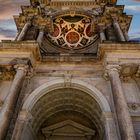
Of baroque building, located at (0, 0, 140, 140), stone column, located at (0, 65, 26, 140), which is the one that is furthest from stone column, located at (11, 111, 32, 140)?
stone column, located at (0, 65, 26, 140)

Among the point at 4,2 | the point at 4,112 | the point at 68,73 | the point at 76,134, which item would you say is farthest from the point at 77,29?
the point at 4,112

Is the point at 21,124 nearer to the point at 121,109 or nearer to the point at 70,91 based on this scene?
the point at 70,91

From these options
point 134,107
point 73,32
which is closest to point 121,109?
point 134,107

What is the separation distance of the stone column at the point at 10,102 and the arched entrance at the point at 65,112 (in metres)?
0.86

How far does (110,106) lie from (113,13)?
9911mm

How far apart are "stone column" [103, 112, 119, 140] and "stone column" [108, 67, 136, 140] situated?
540 millimetres

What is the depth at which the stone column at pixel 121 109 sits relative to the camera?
31.6 feet

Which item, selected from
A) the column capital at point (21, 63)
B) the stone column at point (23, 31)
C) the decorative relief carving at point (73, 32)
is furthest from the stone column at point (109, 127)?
the decorative relief carving at point (73, 32)

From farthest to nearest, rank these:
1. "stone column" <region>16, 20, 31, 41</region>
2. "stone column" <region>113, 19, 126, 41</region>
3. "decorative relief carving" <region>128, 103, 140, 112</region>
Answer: "stone column" <region>16, 20, 31, 41</region>
"stone column" <region>113, 19, 126, 41</region>
"decorative relief carving" <region>128, 103, 140, 112</region>

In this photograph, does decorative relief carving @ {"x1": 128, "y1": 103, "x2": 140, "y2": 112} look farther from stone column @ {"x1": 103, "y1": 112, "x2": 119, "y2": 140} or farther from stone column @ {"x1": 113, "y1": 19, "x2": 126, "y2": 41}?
stone column @ {"x1": 113, "y1": 19, "x2": 126, "y2": 41}

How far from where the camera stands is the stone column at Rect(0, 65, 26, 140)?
1027cm

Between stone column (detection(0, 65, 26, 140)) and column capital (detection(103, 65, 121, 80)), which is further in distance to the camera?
column capital (detection(103, 65, 121, 80))

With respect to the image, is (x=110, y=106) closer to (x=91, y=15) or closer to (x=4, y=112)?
(x=4, y=112)

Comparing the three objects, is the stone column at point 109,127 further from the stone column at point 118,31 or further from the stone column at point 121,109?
the stone column at point 118,31
